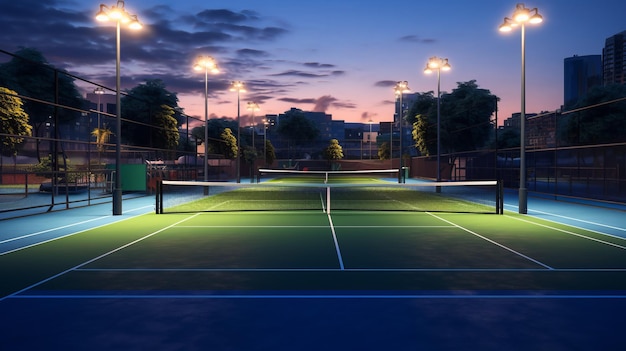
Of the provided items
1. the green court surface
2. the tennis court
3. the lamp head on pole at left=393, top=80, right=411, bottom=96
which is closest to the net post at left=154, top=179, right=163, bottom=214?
the green court surface

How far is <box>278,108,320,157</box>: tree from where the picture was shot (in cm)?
10438

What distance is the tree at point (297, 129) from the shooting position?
104 metres

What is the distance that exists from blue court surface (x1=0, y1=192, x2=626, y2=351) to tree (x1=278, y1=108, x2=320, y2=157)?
94.6 m

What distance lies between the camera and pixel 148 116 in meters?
45.5

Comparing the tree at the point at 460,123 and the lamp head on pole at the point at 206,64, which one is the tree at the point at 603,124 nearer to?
the tree at the point at 460,123
